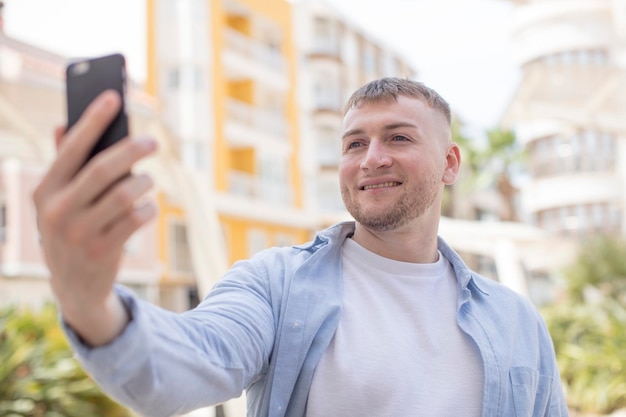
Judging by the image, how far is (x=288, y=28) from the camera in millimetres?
34031

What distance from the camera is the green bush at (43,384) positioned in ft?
22.9

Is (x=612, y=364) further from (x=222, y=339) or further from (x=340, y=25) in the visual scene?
(x=340, y=25)

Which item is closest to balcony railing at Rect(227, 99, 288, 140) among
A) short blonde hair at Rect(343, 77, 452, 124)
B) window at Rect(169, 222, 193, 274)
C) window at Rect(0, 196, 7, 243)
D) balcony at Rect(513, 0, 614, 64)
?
window at Rect(169, 222, 193, 274)

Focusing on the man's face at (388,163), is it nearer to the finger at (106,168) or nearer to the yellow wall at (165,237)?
the finger at (106,168)

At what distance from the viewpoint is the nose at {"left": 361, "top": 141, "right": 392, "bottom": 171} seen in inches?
82.1

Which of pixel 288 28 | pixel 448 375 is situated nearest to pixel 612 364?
pixel 448 375

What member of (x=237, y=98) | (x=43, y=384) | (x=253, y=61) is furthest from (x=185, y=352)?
(x=237, y=98)

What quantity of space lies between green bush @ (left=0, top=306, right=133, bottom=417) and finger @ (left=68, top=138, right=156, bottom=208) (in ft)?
20.5

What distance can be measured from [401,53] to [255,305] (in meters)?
43.6

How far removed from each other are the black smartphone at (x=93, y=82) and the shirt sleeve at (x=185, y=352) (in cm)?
28

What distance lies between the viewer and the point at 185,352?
1.34 meters

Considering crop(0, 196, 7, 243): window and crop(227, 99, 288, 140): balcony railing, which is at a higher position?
crop(227, 99, 288, 140): balcony railing

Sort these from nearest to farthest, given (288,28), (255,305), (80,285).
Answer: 1. (80,285)
2. (255,305)
3. (288,28)

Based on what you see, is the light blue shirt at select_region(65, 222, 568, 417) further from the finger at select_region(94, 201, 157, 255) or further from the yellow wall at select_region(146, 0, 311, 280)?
the yellow wall at select_region(146, 0, 311, 280)
